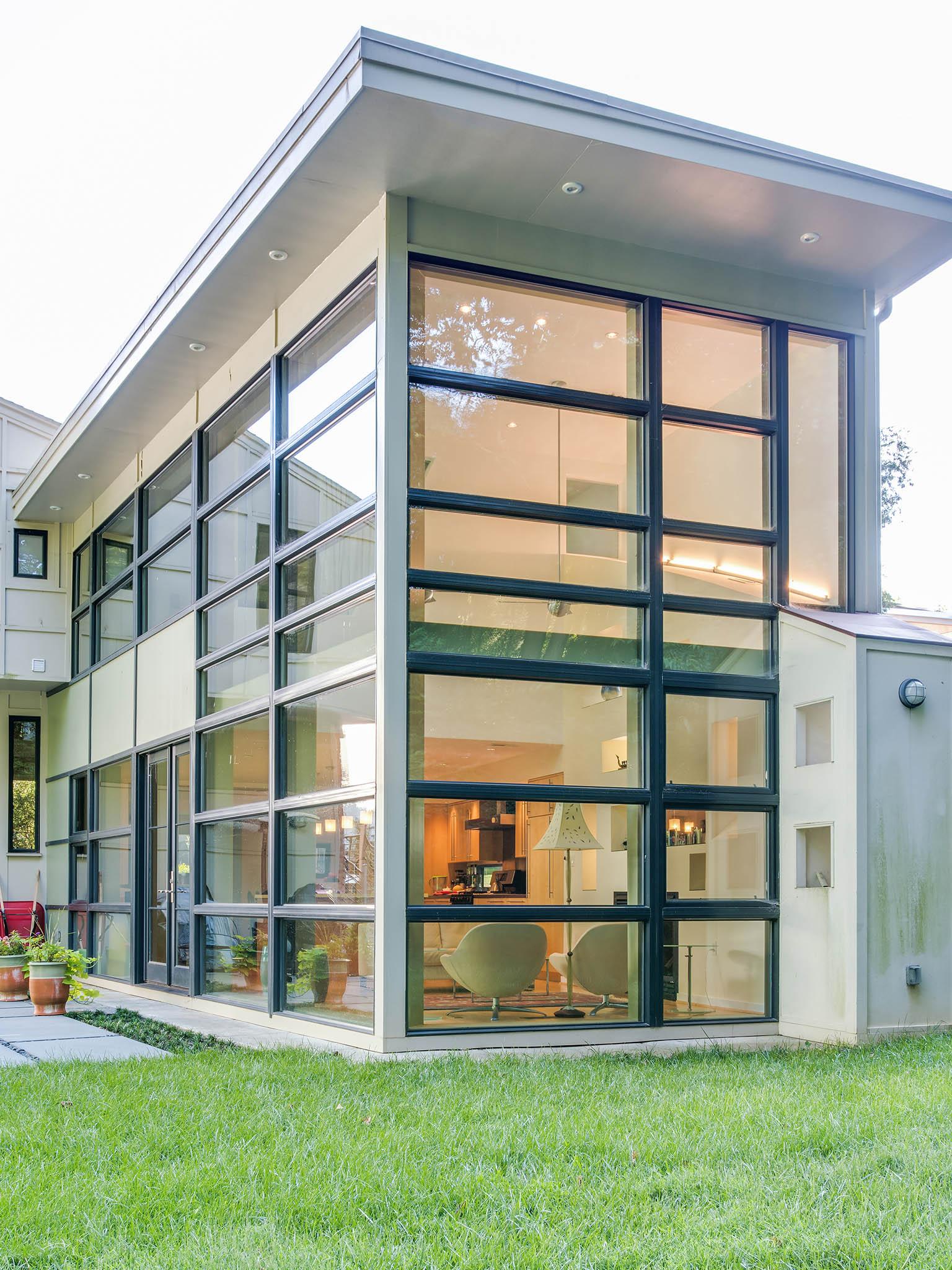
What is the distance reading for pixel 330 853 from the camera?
8242 mm

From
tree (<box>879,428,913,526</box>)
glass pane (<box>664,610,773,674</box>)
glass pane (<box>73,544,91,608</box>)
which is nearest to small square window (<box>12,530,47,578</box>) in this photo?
glass pane (<box>73,544,91,608</box>)

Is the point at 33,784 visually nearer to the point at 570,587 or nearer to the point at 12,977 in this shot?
the point at 12,977

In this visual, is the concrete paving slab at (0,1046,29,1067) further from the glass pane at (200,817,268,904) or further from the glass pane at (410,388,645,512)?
the glass pane at (410,388,645,512)

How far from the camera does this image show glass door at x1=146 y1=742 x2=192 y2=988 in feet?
36.7

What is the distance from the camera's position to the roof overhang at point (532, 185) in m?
6.91

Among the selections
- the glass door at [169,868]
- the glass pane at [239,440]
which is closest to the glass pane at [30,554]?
the glass door at [169,868]

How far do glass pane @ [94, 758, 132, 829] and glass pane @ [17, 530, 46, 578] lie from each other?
2.92m

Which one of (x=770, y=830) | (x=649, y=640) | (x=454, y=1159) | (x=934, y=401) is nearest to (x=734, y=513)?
(x=649, y=640)

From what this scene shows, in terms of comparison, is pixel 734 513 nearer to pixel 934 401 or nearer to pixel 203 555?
pixel 203 555

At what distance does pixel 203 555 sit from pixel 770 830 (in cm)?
541

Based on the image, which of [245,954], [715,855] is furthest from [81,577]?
[715,855]

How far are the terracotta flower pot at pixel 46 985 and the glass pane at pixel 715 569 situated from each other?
526cm

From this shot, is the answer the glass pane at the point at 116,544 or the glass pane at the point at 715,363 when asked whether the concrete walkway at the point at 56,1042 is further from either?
the glass pane at the point at 116,544

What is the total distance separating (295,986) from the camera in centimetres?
869
